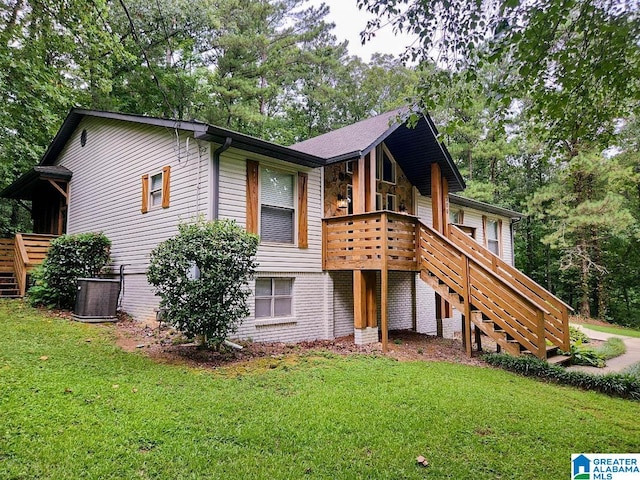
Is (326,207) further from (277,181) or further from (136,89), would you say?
(136,89)

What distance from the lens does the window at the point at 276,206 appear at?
8414 mm

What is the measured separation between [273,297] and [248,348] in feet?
4.76

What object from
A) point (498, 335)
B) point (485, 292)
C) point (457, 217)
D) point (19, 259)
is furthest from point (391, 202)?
point (19, 259)

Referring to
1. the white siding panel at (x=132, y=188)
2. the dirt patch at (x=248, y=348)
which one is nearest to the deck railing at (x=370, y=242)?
the dirt patch at (x=248, y=348)

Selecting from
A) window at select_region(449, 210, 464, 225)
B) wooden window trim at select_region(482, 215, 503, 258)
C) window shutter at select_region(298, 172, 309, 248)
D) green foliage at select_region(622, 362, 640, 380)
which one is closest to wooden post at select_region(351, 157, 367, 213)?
window shutter at select_region(298, 172, 309, 248)

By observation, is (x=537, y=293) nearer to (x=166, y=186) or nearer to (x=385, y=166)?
(x=385, y=166)

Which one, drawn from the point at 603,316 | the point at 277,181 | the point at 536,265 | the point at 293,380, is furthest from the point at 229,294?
the point at 536,265

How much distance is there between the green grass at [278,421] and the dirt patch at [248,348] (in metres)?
0.50

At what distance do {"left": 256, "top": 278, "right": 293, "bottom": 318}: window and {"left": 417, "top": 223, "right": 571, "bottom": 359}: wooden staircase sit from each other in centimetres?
307

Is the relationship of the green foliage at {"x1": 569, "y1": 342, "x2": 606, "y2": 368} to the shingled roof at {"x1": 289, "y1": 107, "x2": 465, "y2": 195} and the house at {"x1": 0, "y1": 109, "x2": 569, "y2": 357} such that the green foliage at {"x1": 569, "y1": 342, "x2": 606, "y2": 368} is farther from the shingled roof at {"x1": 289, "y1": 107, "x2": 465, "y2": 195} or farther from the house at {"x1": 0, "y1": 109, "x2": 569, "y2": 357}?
the shingled roof at {"x1": 289, "y1": 107, "x2": 465, "y2": 195}

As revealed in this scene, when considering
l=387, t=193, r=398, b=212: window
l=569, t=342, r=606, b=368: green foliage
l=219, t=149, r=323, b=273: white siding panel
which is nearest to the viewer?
l=569, t=342, r=606, b=368: green foliage

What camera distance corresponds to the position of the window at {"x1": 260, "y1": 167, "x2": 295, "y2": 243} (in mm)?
8414

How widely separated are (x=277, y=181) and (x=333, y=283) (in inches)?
109

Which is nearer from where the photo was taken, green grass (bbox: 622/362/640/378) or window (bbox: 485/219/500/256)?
green grass (bbox: 622/362/640/378)
